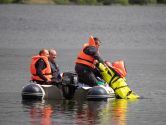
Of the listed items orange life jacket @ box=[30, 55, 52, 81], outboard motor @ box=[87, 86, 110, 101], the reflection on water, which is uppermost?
orange life jacket @ box=[30, 55, 52, 81]

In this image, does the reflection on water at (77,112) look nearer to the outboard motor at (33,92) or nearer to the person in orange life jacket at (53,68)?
the outboard motor at (33,92)

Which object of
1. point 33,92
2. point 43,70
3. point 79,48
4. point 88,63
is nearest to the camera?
point 33,92

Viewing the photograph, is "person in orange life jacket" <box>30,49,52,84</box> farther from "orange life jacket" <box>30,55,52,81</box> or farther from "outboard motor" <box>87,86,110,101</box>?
"outboard motor" <box>87,86,110,101</box>

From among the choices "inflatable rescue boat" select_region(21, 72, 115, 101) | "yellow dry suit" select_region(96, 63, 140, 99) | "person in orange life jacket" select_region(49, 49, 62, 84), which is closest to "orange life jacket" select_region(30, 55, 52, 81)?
"person in orange life jacket" select_region(49, 49, 62, 84)

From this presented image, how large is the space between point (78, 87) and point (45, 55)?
119cm

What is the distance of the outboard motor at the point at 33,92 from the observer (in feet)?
79.4

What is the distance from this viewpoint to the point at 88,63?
2508 cm

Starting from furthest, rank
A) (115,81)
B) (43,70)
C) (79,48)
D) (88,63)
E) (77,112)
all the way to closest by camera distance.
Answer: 1. (79,48)
2. (115,81)
3. (88,63)
4. (43,70)
5. (77,112)

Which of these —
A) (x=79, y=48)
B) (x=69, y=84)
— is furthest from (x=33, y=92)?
(x=79, y=48)

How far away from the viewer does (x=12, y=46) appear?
162 feet

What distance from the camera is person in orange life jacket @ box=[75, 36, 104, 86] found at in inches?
980

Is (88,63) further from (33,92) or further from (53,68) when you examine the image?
(33,92)

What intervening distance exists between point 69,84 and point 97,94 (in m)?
0.82

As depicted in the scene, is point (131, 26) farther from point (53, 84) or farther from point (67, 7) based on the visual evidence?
point (53, 84)
